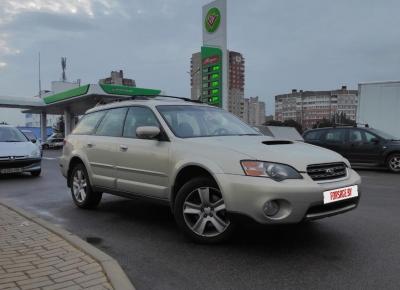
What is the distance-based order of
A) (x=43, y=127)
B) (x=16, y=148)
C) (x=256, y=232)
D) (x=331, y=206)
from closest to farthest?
(x=331, y=206), (x=256, y=232), (x=16, y=148), (x=43, y=127)

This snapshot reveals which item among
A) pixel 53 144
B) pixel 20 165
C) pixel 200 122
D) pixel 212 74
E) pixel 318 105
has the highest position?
pixel 212 74

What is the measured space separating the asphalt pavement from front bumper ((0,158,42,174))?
4.96 meters

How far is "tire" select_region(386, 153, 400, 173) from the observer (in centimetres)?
1387

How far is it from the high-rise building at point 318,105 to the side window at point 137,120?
81.3 meters

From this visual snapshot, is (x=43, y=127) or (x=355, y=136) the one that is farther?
(x=43, y=127)

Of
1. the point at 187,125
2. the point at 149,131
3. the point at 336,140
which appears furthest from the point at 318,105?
the point at 149,131

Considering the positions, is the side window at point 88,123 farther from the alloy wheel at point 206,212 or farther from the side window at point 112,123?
the alloy wheel at point 206,212

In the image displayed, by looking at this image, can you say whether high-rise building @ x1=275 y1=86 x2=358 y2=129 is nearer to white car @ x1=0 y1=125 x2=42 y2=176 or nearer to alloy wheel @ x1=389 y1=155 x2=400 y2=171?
alloy wheel @ x1=389 y1=155 x2=400 y2=171

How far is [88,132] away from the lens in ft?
23.4

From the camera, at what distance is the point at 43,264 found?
4.04 m

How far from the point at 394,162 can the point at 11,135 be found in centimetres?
1171

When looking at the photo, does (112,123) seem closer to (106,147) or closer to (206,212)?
(106,147)

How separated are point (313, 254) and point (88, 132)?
4180 mm

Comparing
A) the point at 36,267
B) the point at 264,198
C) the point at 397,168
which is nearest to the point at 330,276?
the point at 264,198
